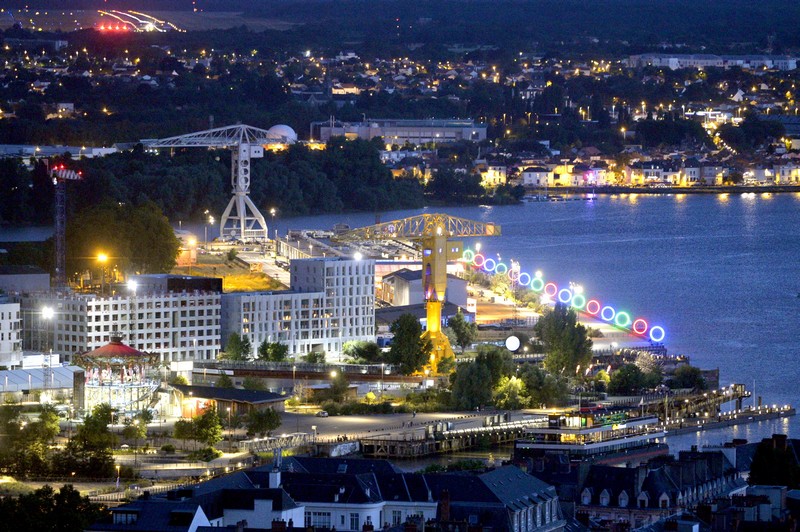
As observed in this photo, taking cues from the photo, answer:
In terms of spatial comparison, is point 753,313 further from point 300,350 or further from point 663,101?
point 663,101

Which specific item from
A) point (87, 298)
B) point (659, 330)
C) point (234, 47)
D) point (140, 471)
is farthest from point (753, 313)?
point (234, 47)

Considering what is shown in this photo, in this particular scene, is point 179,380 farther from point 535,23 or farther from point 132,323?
point 535,23

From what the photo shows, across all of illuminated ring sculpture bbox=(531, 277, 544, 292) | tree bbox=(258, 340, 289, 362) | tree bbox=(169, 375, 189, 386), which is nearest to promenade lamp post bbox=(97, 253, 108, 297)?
tree bbox=(258, 340, 289, 362)

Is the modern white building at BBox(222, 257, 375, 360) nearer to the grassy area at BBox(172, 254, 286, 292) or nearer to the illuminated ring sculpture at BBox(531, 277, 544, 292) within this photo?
the grassy area at BBox(172, 254, 286, 292)

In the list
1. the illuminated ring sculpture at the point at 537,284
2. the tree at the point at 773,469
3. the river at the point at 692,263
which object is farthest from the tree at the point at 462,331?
the tree at the point at 773,469

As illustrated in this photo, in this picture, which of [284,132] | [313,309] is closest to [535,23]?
[284,132]

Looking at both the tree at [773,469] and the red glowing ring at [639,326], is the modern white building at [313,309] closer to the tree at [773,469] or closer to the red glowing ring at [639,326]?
the red glowing ring at [639,326]
